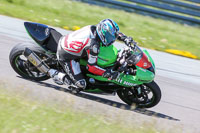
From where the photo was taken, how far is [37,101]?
5.39 meters

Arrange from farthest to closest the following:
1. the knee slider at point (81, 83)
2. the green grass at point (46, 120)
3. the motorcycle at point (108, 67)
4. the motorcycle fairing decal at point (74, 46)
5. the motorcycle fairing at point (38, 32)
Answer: the motorcycle fairing at point (38, 32) → the knee slider at point (81, 83) → the motorcycle fairing decal at point (74, 46) → the motorcycle at point (108, 67) → the green grass at point (46, 120)

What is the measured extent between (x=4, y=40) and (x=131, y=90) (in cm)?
441

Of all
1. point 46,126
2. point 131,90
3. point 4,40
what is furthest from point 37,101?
point 4,40

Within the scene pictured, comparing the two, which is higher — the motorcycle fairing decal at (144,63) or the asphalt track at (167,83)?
the motorcycle fairing decal at (144,63)

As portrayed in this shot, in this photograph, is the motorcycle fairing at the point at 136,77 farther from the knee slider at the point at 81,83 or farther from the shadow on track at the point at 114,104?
the shadow on track at the point at 114,104

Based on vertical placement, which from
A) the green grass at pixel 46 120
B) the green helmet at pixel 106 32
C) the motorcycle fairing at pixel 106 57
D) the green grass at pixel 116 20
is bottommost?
the green grass at pixel 46 120

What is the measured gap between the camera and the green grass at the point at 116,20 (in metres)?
11.4

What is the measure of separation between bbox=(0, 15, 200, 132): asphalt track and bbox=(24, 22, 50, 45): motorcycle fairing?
914mm

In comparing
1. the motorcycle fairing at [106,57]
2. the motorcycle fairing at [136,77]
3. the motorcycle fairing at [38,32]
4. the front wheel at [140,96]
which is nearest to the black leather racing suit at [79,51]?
the motorcycle fairing at [106,57]

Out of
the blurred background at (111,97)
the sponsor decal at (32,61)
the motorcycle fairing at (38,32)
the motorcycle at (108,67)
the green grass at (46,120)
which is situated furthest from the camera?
the sponsor decal at (32,61)

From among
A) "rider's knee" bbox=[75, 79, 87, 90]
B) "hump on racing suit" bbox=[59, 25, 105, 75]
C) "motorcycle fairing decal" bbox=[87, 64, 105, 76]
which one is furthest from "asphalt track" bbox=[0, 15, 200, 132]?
"hump on racing suit" bbox=[59, 25, 105, 75]

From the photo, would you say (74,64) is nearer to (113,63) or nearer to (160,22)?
(113,63)

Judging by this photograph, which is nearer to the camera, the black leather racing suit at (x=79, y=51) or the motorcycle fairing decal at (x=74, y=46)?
the black leather racing suit at (x=79, y=51)

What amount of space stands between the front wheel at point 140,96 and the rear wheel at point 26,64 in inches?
61.4
